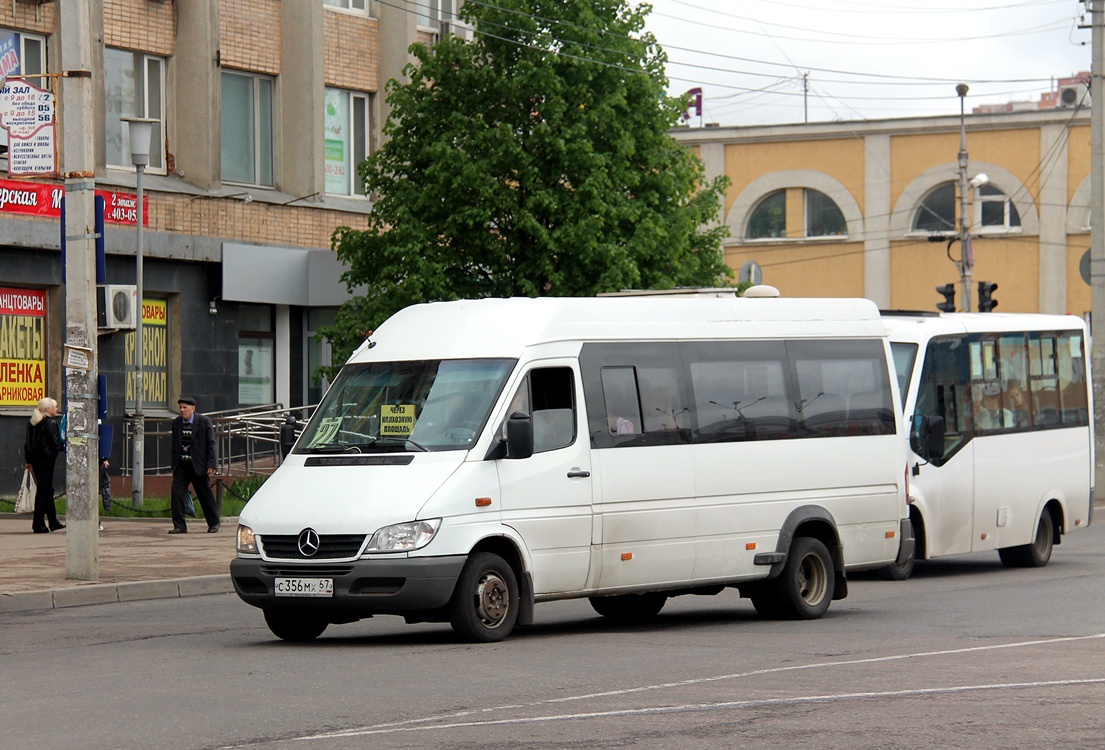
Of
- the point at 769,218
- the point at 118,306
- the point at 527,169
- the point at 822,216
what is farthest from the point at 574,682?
the point at 769,218

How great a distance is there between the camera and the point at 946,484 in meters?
18.9

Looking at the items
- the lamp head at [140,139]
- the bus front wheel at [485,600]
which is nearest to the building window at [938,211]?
the lamp head at [140,139]

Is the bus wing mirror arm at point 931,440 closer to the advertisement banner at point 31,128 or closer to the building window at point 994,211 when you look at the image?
the advertisement banner at point 31,128

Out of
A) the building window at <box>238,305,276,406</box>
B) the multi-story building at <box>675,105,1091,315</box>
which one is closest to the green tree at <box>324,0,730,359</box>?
the building window at <box>238,305,276,406</box>

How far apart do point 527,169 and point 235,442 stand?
7.94 meters

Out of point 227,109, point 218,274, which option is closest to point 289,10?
point 227,109

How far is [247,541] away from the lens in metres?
12.0

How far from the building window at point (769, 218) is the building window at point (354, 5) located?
2604 centimetres

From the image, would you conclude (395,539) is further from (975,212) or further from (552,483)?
(975,212)

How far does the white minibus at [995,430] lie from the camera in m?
18.8

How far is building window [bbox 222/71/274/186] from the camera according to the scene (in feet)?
106

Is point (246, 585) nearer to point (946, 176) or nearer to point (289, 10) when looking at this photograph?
point (289, 10)

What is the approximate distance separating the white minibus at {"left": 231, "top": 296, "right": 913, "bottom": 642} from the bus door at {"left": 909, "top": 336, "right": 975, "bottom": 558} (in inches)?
143

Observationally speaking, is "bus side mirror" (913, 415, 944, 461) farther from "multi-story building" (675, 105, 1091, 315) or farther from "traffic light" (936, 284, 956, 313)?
"multi-story building" (675, 105, 1091, 315)
